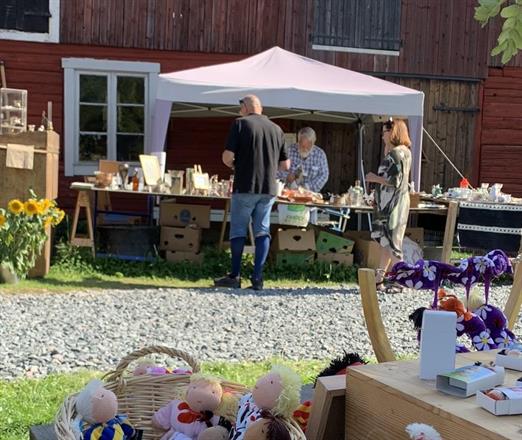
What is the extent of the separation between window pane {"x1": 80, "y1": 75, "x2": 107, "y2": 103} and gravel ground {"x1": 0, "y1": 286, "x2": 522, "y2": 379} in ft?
15.4

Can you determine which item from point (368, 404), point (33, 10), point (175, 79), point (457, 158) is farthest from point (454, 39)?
point (368, 404)

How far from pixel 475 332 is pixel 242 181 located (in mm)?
4273

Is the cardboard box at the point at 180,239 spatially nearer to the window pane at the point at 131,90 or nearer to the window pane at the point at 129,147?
the window pane at the point at 129,147

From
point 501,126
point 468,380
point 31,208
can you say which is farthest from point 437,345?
point 501,126

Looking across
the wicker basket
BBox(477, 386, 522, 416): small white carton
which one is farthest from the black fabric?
BBox(477, 386, 522, 416): small white carton

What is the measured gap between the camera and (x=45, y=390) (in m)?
3.73

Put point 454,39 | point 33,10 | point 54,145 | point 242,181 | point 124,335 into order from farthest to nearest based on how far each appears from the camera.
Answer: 1. point 454,39
2. point 33,10
3. point 54,145
4. point 242,181
5. point 124,335

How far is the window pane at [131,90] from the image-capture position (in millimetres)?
10969

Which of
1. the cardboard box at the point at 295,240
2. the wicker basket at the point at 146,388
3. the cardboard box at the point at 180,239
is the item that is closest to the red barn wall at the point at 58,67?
the cardboard box at the point at 180,239

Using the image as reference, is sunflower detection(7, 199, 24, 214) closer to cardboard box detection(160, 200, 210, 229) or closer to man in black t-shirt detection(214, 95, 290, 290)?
man in black t-shirt detection(214, 95, 290, 290)

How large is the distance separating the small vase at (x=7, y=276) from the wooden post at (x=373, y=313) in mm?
5017

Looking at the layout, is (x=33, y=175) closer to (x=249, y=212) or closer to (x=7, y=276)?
(x=7, y=276)

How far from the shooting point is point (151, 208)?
9539 millimetres

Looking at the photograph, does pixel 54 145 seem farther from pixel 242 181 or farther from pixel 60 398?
pixel 60 398
